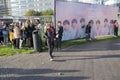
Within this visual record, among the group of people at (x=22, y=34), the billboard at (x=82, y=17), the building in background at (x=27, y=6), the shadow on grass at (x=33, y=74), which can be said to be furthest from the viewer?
the building in background at (x=27, y=6)

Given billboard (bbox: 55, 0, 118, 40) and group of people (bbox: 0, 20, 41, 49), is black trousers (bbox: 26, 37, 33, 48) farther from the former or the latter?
billboard (bbox: 55, 0, 118, 40)

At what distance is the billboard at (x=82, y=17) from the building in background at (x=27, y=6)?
109425mm

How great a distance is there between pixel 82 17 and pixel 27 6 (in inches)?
4680

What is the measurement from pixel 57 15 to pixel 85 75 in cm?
931

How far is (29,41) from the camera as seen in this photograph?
651 inches

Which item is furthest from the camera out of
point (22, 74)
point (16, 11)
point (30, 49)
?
point (16, 11)

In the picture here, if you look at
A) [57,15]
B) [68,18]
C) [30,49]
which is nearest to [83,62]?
[30,49]

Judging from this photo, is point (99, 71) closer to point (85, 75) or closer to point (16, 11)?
point (85, 75)

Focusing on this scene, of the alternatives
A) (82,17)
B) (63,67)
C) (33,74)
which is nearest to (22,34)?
(82,17)

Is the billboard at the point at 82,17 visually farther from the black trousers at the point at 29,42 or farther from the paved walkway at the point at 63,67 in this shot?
the paved walkway at the point at 63,67

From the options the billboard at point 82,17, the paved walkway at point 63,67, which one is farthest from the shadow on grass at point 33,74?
the billboard at point 82,17

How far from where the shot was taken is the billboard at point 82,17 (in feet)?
62.7

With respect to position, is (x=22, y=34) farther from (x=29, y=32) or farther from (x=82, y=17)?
(x=82, y=17)

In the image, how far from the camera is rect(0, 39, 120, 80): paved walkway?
9312mm
